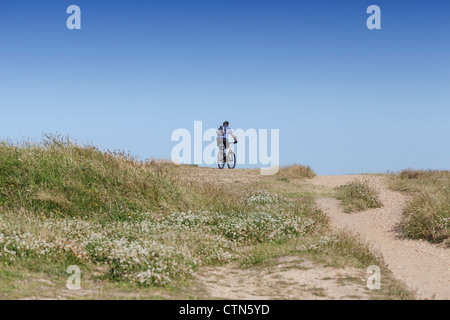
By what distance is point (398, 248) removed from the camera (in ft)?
39.0

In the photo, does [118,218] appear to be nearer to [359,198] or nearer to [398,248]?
[398,248]

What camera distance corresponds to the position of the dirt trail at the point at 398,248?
8.74 meters

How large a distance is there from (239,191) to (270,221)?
309 inches

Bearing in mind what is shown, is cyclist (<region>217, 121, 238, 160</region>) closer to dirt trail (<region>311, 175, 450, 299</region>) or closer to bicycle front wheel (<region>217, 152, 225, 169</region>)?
bicycle front wheel (<region>217, 152, 225, 169</region>)

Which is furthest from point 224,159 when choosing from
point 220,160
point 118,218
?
point 118,218

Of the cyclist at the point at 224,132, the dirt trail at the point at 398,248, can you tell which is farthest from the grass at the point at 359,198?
the cyclist at the point at 224,132

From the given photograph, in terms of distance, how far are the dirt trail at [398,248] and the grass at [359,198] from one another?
29 centimetres

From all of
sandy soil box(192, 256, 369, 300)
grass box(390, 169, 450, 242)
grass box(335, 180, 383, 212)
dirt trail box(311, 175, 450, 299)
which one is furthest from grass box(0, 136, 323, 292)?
grass box(390, 169, 450, 242)

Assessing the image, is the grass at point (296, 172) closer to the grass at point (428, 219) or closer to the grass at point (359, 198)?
the grass at point (359, 198)

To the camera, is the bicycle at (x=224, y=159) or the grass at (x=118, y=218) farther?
the bicycle at (x=224, y=159)

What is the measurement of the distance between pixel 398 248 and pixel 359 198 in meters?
5.28

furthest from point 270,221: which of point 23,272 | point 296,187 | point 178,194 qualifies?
point 296,187

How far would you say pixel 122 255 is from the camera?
812cm
